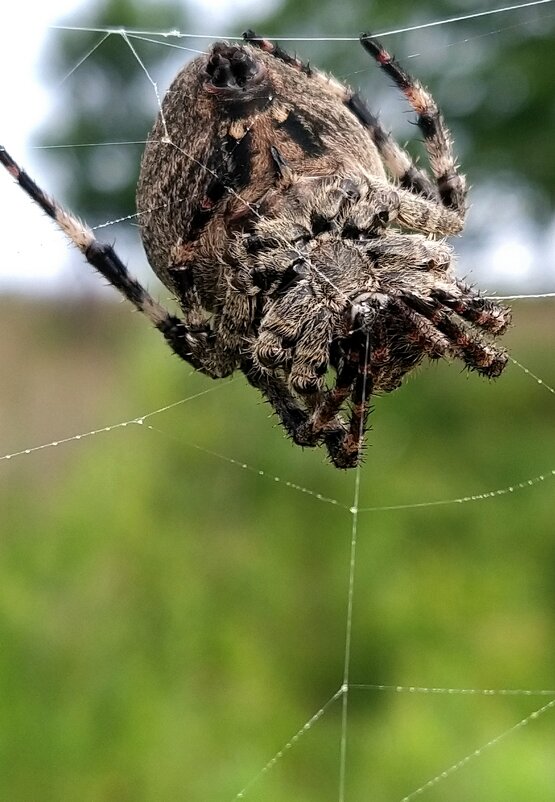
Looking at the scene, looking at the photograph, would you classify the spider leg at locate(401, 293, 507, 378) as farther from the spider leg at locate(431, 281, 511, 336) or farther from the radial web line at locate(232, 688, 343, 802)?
the radial web line at locate(232, 688, 343, 802)

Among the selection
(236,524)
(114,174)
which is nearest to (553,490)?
(236,524)

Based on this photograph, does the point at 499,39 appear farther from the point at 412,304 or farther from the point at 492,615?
the point at 412,304

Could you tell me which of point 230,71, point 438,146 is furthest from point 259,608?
point 230,71

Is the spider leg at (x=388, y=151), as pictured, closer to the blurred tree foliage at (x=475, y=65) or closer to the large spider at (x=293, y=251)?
the large spider at (x=293, y=251)

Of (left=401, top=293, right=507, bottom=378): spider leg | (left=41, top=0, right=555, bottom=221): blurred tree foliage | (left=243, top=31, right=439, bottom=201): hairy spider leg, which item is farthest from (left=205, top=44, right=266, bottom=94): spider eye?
(left=41, top=0, right=555, bottom=221): blurred tree foliage

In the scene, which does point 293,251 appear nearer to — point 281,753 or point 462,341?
point 462,341
